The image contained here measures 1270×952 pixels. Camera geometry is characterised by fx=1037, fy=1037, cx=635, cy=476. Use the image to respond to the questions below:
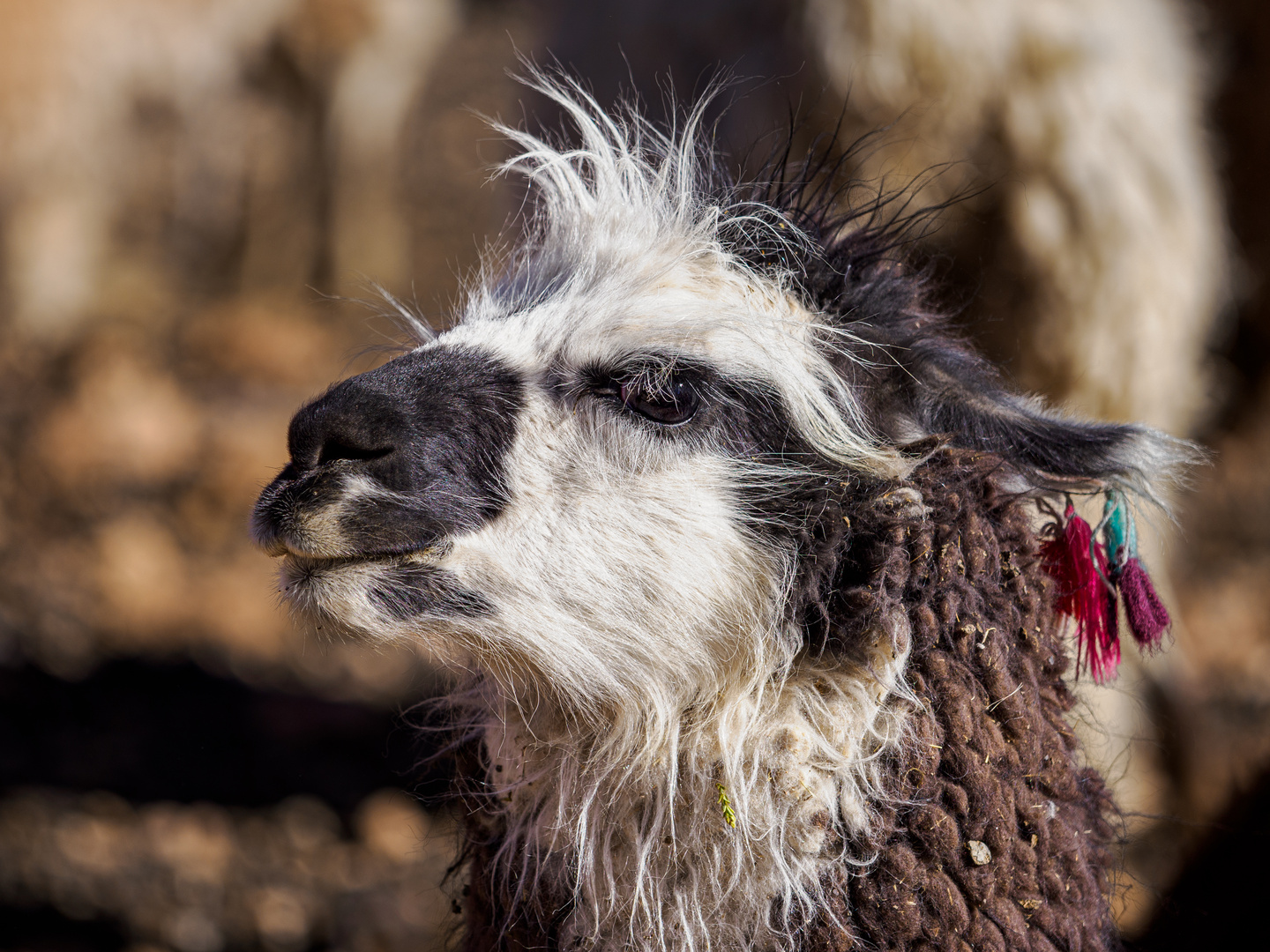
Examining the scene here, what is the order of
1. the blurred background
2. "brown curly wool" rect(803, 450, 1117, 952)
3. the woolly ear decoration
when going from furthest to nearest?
1. the blurred background
2. the woolly ear decoration
3. "brown curly wool" rect(803, 450, 1117, 952)

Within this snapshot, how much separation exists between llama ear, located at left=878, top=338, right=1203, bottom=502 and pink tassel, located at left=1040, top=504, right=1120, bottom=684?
0.22 feet

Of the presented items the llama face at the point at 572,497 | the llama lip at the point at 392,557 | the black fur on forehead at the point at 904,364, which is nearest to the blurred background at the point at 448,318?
the black fur on forehead at the point at 904,364

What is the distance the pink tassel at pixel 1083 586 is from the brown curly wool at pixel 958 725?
3.1 inches

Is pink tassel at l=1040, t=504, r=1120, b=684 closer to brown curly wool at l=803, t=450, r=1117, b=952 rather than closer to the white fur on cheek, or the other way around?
brown curly wool at l=803, t=450, r=1117, b=952

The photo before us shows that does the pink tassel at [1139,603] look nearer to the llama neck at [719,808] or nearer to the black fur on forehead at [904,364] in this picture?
the black fur on forehead at [904,364]

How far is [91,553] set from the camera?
5539 millimetres

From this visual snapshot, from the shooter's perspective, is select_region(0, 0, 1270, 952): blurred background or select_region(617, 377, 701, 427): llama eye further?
select_region(0, 0, 1270, 952): blurred background

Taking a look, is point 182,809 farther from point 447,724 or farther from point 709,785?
point 709,785

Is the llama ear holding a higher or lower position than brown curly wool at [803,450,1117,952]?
higher

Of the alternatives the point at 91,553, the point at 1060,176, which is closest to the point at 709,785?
the point at 1060,176

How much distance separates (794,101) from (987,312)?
87 centimetres

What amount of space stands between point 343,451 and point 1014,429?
0.80 metres

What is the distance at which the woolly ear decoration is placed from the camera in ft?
4.27

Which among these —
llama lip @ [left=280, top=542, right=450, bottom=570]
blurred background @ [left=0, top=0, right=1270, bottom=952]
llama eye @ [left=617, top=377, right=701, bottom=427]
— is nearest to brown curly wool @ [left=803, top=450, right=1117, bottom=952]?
llama eye @ [left=617, top=377, right=701, bottom=427]
